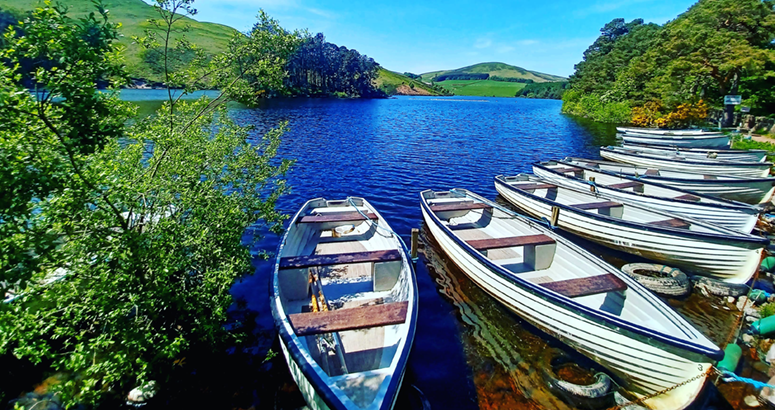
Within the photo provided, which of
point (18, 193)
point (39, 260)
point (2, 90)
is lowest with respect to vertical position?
point (39, 260)

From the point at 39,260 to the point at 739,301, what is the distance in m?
17.7

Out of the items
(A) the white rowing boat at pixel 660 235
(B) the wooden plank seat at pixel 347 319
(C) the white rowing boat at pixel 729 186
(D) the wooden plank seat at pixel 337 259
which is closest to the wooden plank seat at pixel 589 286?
(B) the wooden plank seat at pixel 347 319

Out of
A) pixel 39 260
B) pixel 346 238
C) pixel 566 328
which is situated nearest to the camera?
pixel 39 260

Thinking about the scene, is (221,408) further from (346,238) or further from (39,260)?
(346,238)

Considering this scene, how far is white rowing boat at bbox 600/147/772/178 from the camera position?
22.2m

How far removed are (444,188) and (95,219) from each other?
21.2 metres

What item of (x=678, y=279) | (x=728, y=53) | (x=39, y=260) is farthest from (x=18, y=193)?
(x=728, y=53)

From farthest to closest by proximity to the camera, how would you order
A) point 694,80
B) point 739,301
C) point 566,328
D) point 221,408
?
point 694,80 < point 739,301 < point 566,328 < point 221,408

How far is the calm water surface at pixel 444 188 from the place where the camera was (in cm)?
884

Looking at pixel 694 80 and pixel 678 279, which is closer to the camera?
pixel 678 279

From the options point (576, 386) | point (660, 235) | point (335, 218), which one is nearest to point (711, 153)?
point (660, 235)

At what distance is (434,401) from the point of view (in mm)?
8344

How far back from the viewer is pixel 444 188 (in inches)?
982

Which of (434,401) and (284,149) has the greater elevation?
(284,149)
